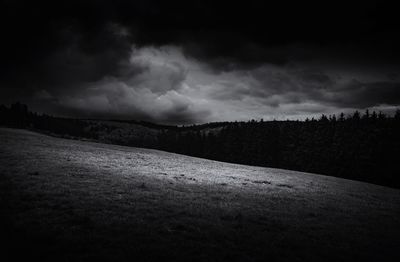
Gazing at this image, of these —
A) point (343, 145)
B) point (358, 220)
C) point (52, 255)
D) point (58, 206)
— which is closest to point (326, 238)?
point (358, 220)

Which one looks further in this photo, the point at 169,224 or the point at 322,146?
the point at 322,146

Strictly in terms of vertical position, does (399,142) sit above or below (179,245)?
above

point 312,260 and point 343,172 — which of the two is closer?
point 312,260

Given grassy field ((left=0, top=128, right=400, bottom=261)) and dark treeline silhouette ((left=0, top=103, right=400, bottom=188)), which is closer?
grassy field ((left=0, top=128, right=400, bottom=261))

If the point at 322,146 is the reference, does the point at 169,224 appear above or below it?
below

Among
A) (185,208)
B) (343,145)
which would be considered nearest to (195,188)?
(185,208)

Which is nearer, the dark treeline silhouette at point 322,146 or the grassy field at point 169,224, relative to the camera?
the grassy field at point 169,224

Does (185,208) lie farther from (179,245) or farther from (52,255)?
(52,255)

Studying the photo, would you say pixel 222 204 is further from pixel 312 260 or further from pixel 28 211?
pixel 28 211

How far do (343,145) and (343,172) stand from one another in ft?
33.3

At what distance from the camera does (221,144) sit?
4690 inches

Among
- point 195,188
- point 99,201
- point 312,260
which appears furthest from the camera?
point 195,188

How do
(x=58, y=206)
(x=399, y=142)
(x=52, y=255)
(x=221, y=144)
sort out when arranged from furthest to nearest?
(x=221, y=144), (x=399, y=142), (x=58, y=206), (x=52, y=255)

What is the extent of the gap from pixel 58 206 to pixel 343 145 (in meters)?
88.2
